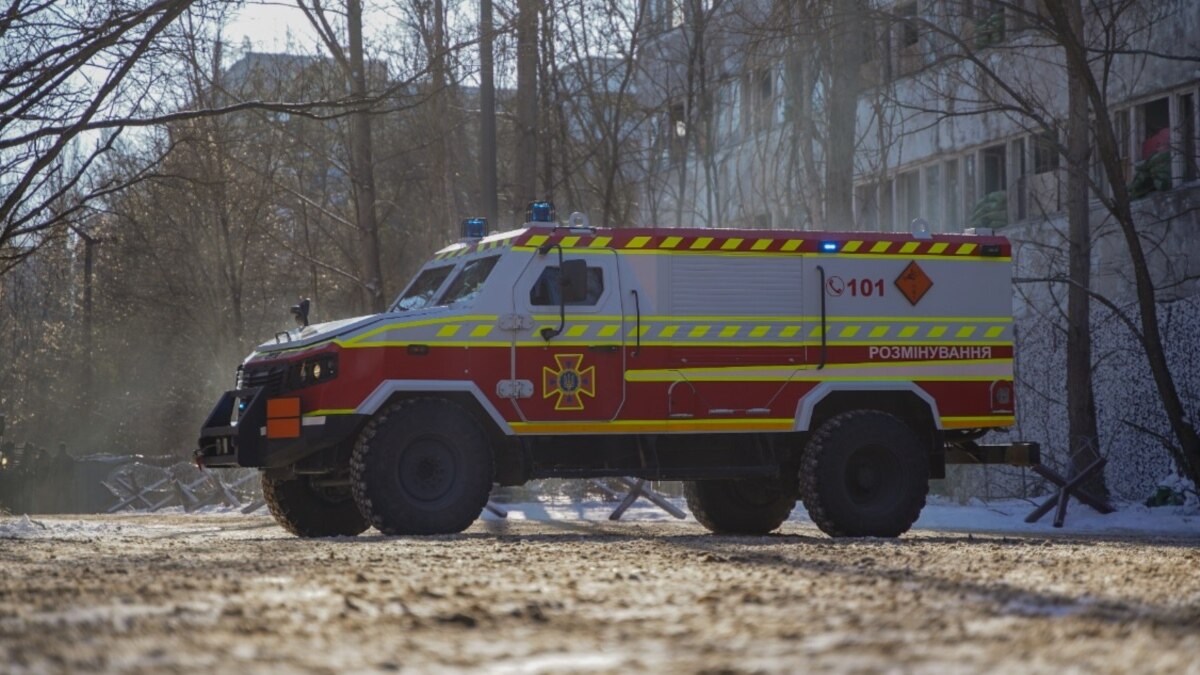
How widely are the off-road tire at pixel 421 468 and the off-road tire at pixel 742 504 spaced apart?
302 centimetres

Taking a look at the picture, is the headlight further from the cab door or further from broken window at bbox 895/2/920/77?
broken window at bbox 895/2/920/77

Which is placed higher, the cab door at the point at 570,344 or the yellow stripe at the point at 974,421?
the cab door at the point at 570,344

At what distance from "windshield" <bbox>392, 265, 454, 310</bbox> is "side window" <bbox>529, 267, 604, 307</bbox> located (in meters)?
0.89

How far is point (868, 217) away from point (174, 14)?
17189mm

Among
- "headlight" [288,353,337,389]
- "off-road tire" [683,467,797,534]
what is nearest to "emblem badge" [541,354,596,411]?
"headlight" [288,353,337,389]

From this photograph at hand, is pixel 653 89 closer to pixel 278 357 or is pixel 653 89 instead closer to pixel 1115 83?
pixel 1115 83

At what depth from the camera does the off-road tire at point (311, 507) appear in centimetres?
1404

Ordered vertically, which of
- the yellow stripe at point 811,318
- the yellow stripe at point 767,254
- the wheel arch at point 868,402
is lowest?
the wheel arch at point 868,402

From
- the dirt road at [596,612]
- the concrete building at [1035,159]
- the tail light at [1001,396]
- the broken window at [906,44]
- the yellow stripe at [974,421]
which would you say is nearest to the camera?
the dirt road at [596,612]

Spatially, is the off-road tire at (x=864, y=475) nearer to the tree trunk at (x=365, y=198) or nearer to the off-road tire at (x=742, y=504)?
the off-road tire at (x=742, y=504)

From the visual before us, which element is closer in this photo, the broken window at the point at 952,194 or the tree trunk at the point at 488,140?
the tree trunk at the point at 488,140

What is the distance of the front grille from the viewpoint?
42.6ft

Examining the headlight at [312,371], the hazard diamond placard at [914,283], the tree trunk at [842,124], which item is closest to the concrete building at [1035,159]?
the tree trunk at [842,124]

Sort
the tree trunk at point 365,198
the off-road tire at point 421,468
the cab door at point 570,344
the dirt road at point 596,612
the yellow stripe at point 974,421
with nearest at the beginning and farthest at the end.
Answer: the dirt road at point 596,612
the off-road tire at point 421,468
the cab door at point 570,344
the yellow stripe at point 974,421
the tree trunk at point 365,198
